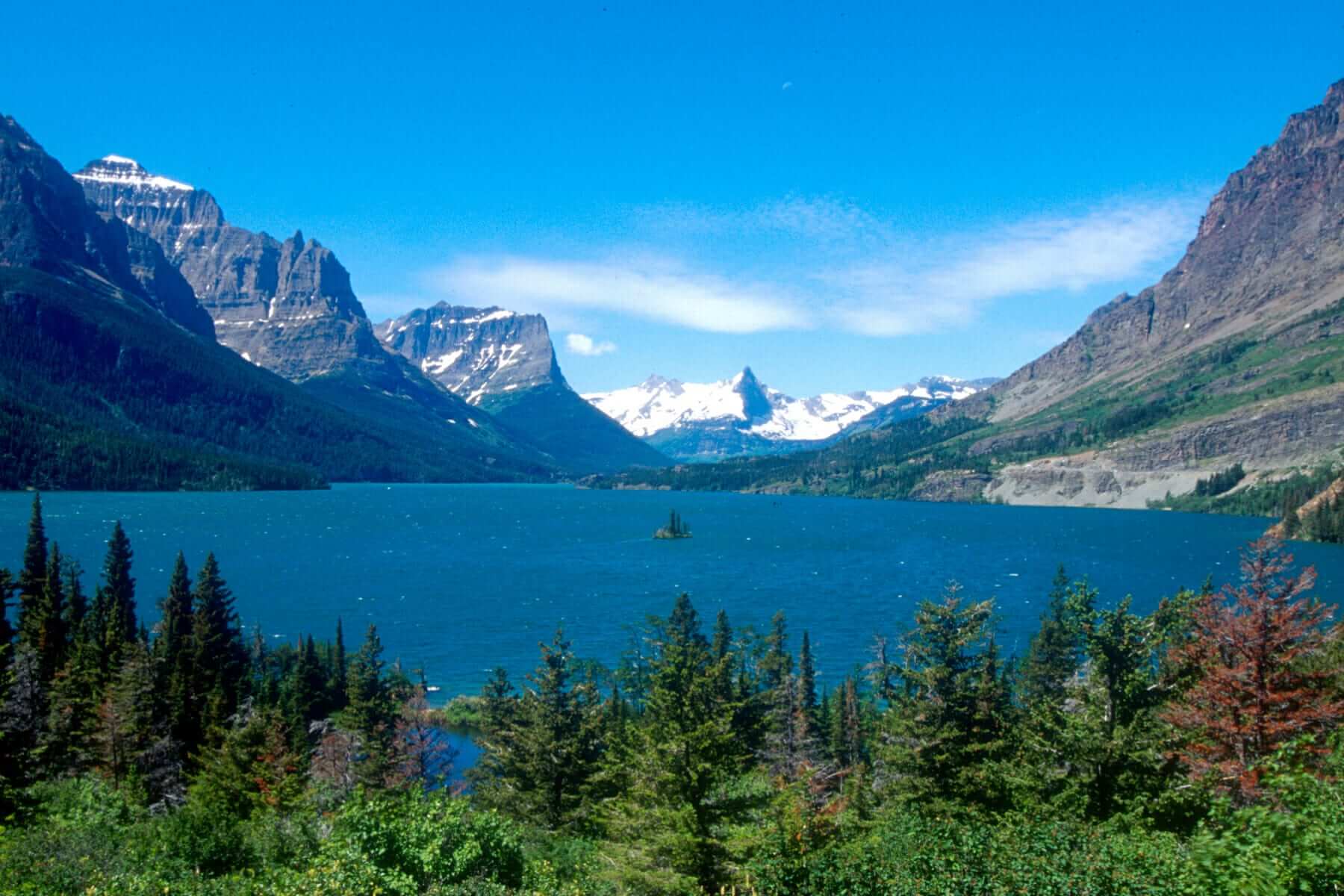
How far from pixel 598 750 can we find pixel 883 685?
126ft

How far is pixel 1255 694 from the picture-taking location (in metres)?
25.7

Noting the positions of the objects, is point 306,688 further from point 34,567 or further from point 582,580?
point 582,580

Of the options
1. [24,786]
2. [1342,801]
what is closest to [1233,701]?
[1342,801]

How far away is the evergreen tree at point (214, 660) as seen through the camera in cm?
5400

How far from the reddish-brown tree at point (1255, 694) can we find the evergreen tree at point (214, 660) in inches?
1912

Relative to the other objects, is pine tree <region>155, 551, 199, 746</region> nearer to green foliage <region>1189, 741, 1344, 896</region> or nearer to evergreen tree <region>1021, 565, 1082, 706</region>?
green foliage <region>1189, 741, 1344, 896</region>

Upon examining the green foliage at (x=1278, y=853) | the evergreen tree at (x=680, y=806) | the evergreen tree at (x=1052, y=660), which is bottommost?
the evergreen tree at (x=1052, y=660)

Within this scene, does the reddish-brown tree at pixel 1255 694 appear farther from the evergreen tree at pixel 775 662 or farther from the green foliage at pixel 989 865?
the evergreen tree at pixel 775 662

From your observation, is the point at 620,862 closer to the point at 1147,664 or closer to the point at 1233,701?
the point at 1233,701

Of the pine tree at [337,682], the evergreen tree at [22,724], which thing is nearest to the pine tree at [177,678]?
the evergreen tree at [22,724]

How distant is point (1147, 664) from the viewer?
33.1 metres

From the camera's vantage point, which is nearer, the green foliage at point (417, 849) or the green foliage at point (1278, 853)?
the green foliage at point (1278, 853)

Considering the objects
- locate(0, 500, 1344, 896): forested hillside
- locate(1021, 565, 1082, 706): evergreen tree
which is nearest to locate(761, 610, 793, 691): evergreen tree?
locate(0, 500, 1344, 896): forested hillside

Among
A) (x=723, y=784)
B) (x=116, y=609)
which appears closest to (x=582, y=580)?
(x=116, y=609)
